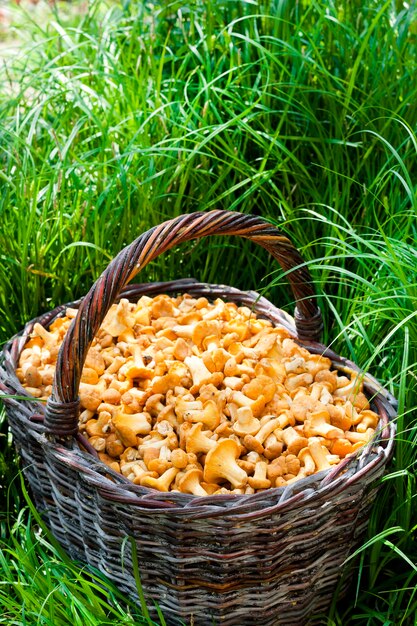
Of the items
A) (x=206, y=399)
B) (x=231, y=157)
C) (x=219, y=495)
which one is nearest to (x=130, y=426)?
(x=206, y=399)

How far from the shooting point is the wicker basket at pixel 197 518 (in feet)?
4.68

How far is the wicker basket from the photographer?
143 centimetres

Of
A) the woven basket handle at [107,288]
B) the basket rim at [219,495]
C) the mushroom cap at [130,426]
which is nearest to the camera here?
the basket rim at [219,495]

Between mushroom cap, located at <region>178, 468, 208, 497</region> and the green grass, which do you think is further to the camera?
the green grass

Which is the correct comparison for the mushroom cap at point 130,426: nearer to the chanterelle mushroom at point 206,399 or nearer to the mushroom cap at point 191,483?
the chanterelle mushroom at point 206,399

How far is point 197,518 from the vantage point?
140cm

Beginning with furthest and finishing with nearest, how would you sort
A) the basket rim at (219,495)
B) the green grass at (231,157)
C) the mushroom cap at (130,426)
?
the green grass at (231,157) < the mushroom cap at (130,426) < the basket rim at (219,495)

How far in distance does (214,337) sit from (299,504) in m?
0.51

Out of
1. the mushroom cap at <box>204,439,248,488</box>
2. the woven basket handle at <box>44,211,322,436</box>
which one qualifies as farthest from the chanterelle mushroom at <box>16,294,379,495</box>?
the woven basket handle at <box>44,211,322,436</box>

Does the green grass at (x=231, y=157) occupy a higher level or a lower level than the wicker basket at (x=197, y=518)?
higher

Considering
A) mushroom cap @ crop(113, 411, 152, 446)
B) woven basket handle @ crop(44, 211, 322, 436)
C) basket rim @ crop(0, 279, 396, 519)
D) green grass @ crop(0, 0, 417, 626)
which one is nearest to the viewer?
basket rim @ crop(0, 279, 396, 519)

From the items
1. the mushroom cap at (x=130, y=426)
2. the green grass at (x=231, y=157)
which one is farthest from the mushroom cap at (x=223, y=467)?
the green grass at (x=231, y=157)

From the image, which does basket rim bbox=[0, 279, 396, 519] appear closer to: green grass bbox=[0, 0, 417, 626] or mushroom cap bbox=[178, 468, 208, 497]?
mushroom cap bbox=[178, 468, 208, 497]

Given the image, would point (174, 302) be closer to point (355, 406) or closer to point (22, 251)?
point (22, 251)
